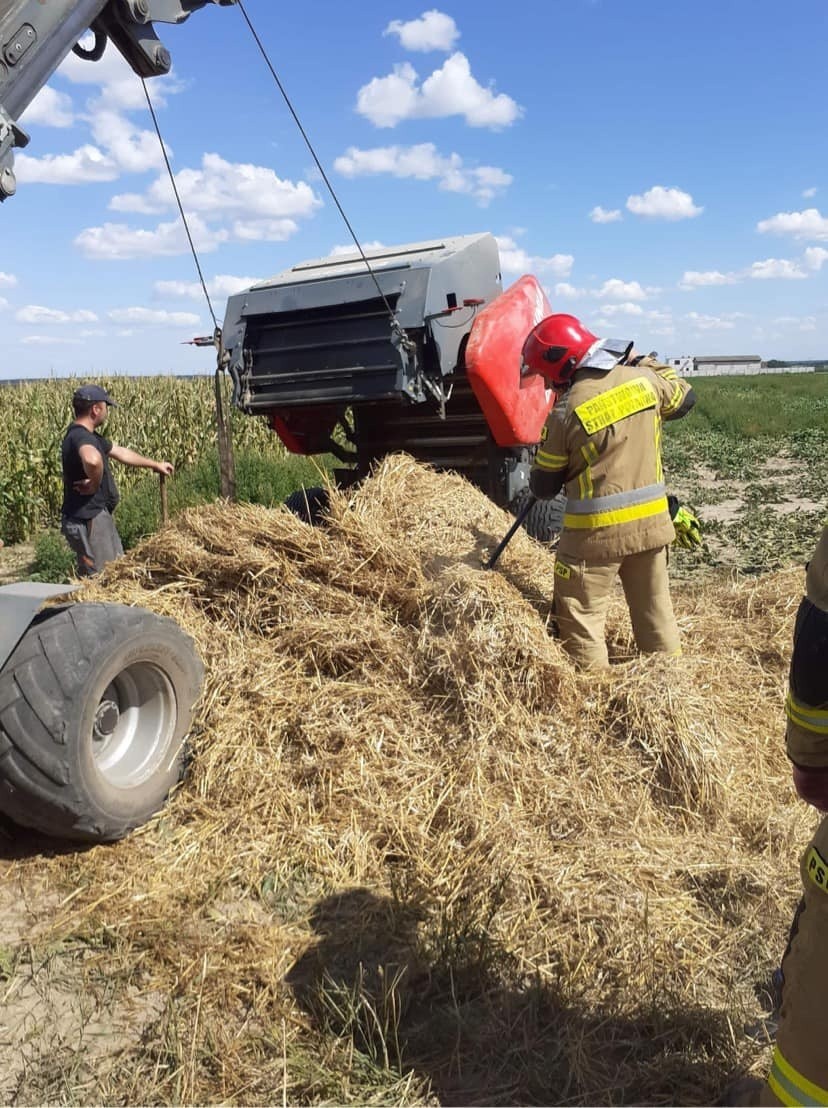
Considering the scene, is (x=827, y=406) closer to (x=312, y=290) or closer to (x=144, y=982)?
(x=312, y=290)

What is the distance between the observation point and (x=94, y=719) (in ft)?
11.1

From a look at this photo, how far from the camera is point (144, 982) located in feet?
8.89

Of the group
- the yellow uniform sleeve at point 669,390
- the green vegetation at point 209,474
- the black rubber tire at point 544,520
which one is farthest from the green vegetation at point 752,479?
the yellow uniform sleeve at point 669,390

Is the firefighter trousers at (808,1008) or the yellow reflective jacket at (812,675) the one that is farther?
the firefighter trousers at (808,1008)

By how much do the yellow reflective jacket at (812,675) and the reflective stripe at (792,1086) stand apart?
61 cm

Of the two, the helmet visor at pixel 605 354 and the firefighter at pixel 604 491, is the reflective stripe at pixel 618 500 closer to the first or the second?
the firefighter at pixel 604 491

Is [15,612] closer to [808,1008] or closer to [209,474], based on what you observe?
[808,1008]

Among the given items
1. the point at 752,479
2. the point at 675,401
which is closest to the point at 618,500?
the point at 675,401

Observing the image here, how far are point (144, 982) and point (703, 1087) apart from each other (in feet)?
5.37

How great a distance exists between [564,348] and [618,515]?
35.3 inches

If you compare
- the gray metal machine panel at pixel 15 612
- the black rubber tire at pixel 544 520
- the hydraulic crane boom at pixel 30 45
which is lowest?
the black rubber tire at pixel 544 520

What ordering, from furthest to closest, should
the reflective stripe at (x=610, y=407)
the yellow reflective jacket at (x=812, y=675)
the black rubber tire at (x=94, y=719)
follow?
the reflective stripe at (x=610, y=407)
the black rubber tire at (x=94, y=719)
the yellow reflective jacket at (x=812, y=675)

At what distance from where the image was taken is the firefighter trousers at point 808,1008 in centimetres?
165

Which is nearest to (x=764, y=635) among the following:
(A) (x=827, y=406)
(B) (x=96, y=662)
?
(B) (x=96, y=662)
